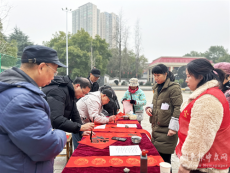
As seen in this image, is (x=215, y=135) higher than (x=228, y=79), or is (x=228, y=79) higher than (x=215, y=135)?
(x=228, y=79)

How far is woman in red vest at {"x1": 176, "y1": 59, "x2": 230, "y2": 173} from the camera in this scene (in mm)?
1043

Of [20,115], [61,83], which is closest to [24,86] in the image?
[20,115]

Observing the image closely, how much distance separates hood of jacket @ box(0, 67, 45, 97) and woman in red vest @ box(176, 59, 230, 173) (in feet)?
3.43

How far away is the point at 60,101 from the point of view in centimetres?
180

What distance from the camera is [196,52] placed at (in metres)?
53.4

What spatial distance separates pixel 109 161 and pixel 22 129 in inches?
32.0

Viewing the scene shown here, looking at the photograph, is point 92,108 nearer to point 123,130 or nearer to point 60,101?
point 123,130

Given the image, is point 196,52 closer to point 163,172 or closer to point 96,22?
point 96,22

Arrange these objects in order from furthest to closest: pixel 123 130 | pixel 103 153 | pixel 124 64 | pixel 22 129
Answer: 1. pixel 124 64
2. pixel 123 130
3. pixel 103 153
4. pixel 22 129

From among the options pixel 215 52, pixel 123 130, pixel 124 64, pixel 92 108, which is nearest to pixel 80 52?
pixel 124 64

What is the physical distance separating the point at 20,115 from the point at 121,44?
27585 millimetres

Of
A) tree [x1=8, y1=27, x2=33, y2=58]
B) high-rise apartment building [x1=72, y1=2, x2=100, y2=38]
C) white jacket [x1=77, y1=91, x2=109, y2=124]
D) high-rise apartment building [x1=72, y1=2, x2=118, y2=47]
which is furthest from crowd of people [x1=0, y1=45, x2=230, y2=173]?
high-rise apartment building [x1=72, y1=2, x2=100, y2=38]

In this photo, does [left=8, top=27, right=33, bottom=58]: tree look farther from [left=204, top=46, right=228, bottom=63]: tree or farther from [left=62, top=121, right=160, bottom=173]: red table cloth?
[left=204, top=46, right=228, bottom=63]: tree

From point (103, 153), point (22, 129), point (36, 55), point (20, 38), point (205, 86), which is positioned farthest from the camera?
point (20, 38)
